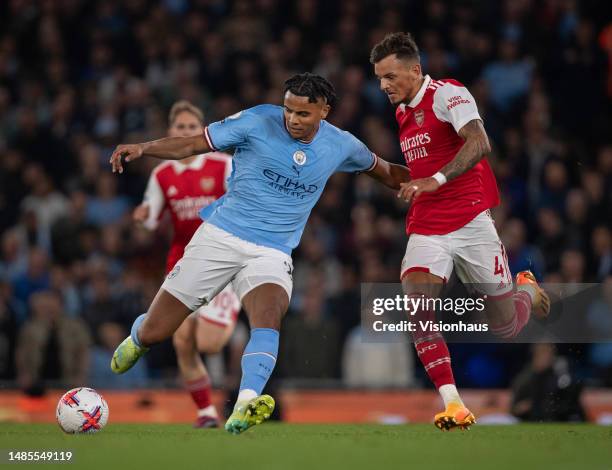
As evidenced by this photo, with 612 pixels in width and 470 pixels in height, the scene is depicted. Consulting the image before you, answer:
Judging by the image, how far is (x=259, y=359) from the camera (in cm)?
776

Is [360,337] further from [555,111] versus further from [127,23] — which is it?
[127,23]

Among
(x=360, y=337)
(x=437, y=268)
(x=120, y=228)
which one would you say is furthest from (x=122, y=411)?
(x=437, y=268)

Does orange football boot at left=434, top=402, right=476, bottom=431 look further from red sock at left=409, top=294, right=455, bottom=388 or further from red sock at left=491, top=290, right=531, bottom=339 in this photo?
red sock at left=491, top=290, right=531, bottom=339

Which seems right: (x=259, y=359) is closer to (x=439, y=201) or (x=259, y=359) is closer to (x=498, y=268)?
(x=439, y=201)

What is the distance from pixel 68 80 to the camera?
18031 millimetres

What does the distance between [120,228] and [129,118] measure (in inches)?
77.4

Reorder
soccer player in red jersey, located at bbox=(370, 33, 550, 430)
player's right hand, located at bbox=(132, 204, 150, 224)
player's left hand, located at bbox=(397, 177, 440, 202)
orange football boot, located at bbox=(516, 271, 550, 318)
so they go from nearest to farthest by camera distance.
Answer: player's left hand, located at bbox=(397, 177, 440, 202) < soccer player in red jersey, located at bbox=(370, 33, 550, 430) < orange football boot, located at bbox=(516, 271, 550, 318) < player's right hand, located at bbox=(132, 204, 150, 224)

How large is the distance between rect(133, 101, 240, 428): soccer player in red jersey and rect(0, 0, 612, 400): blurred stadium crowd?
2455 millimetres

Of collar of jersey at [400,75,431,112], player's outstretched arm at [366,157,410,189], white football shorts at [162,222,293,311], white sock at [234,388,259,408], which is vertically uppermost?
collar of jersey at [400,75,431,112]

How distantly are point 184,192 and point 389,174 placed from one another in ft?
6.69

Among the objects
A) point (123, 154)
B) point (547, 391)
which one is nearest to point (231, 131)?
point (123, 154)

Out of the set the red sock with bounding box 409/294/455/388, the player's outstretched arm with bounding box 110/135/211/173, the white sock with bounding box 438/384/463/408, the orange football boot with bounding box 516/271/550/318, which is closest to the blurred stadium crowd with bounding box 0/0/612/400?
the orange football boot with bounding box 516/271/550/318

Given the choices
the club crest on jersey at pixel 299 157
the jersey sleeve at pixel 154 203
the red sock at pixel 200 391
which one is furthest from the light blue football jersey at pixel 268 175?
the red sock at pixel 200 391

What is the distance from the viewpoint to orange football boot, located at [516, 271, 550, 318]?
9.44 meters
